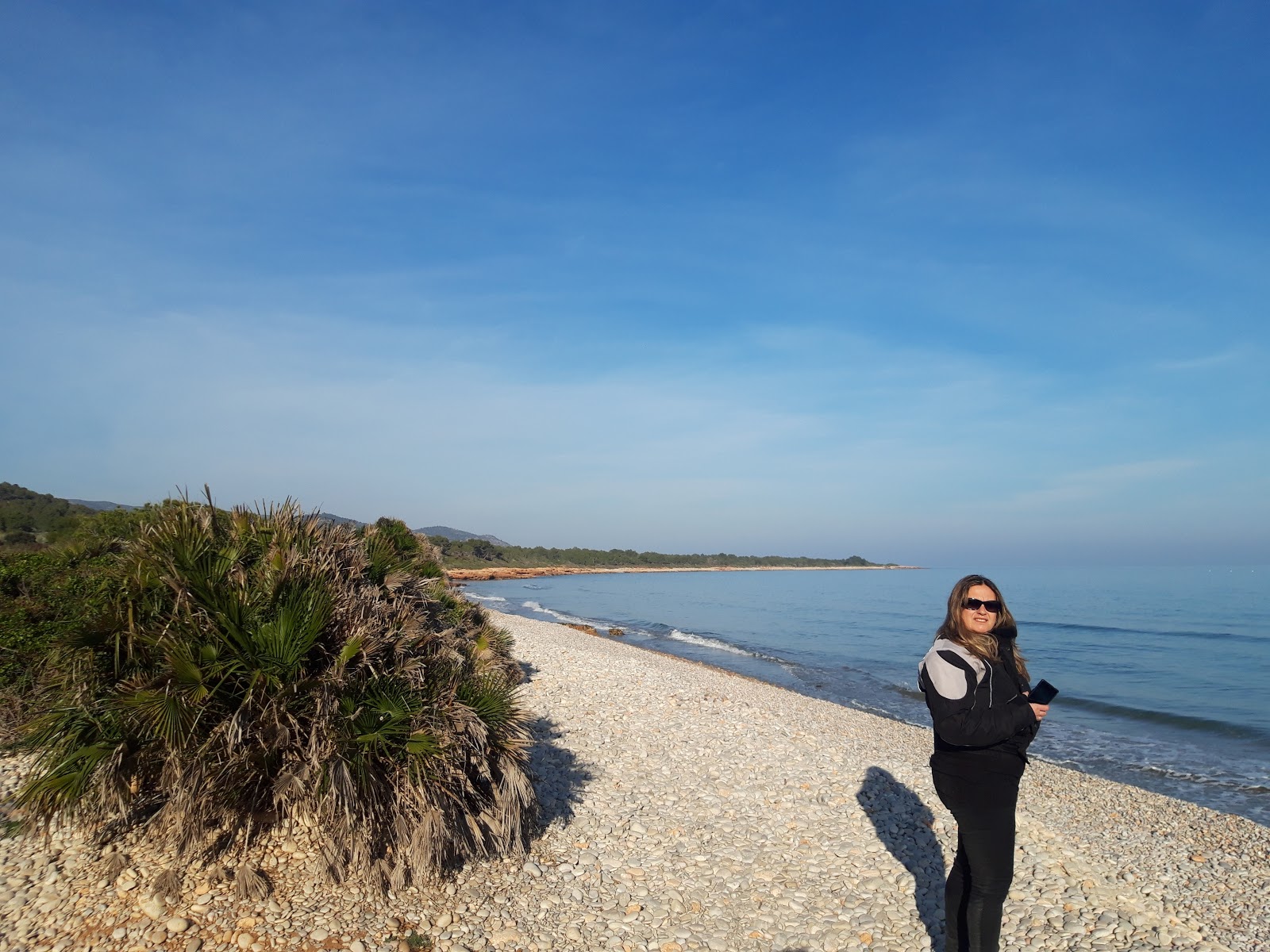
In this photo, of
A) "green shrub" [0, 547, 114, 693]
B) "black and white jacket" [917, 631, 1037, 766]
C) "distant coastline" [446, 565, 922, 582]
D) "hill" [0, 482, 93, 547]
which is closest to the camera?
"black and white jacket" [917, 631, 1037, 766]

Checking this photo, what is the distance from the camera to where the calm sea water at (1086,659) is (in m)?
12.7

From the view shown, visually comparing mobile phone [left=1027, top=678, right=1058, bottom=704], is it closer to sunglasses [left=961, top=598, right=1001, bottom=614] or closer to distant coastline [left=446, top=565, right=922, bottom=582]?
sunglasses [left=961, top=598, right=1001, bottom=614]

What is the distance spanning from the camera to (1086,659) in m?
24.6

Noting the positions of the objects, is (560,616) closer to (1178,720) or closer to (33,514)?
(33,514)

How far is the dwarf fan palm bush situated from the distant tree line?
79.0 m

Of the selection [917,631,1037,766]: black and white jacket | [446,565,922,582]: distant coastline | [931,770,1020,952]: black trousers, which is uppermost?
[917,631,1037,766]: black and white jacket

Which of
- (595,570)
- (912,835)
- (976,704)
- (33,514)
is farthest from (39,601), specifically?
(595,570)

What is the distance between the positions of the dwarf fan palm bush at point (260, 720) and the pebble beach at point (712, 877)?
32cm

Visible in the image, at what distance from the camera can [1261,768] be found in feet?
39.4

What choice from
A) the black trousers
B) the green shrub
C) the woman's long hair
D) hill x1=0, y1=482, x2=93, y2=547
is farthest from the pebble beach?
hill x1=0, y1=482, x2=93, y2=547

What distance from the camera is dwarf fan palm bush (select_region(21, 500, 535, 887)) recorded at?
4.50 metres

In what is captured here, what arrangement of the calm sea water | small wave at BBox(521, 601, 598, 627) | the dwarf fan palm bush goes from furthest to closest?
small wave at BBox(521, 601, 598, 627), the calm sea water, the dwarf fan palm bush

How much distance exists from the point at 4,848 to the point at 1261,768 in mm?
16264

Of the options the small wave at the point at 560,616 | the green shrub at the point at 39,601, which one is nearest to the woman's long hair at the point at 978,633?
the green shrub at the point at 39,601
